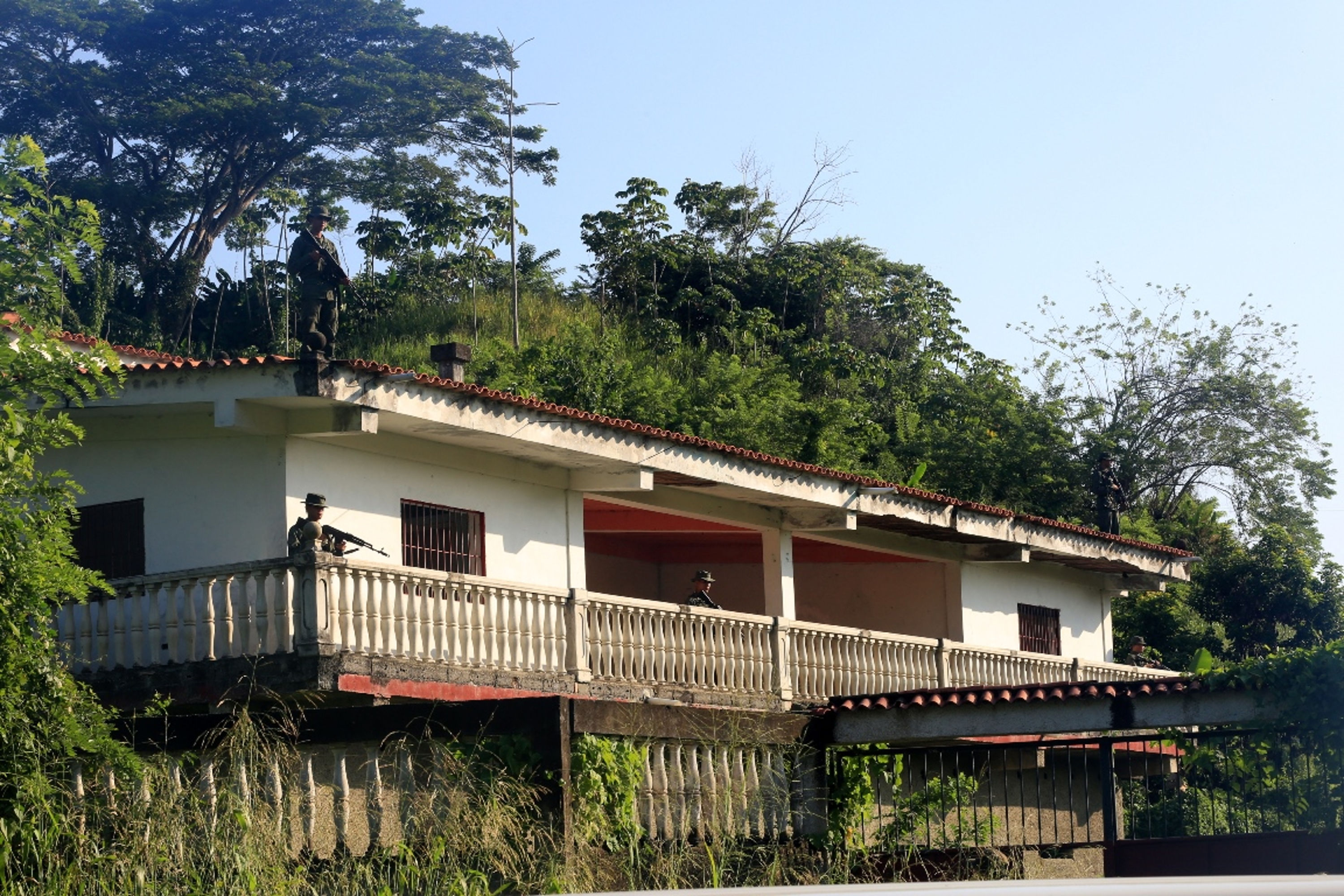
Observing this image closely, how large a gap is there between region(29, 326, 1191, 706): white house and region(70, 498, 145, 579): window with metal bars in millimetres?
21

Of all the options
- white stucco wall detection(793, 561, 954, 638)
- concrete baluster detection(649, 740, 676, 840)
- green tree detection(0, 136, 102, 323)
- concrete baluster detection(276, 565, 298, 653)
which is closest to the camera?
green tree detection(0, 136, 102, 323)

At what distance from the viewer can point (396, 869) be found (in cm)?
959

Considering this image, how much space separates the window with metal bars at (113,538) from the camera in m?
15.5

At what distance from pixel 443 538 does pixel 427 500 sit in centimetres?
42

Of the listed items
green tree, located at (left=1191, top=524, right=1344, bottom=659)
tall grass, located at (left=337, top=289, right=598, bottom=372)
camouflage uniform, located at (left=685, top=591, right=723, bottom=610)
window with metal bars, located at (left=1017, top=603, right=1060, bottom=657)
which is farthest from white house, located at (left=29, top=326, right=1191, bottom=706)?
tall grass, located at (left=337, top=289, right=598, bottom=372)

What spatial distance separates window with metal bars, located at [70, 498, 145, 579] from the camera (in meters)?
15.5

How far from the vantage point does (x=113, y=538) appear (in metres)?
15.7

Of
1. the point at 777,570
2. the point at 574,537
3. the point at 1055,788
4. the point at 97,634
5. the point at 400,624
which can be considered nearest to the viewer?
the point at 400,624

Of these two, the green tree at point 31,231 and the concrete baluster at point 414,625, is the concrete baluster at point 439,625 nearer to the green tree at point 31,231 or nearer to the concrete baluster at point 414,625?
the concrete baluster at point 414,625

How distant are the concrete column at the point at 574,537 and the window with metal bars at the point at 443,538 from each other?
1.23 meters

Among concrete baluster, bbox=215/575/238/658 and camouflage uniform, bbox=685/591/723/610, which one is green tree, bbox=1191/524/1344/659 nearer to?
camouflage uniform, bbox=685/591/723/610

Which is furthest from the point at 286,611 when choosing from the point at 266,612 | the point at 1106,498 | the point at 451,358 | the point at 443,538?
the point at 1106,498

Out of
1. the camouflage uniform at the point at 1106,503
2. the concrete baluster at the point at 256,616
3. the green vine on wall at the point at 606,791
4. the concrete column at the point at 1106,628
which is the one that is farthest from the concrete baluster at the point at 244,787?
the concrete column at the point at 1106,628

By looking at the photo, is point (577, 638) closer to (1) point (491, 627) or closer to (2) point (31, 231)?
(1) point (491, 627)
